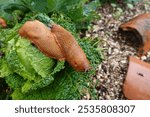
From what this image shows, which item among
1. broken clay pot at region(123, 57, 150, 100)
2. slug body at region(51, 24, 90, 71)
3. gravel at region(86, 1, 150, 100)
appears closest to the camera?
slug body at region(51, 24, 90, 71)

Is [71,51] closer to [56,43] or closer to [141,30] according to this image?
[56,43]

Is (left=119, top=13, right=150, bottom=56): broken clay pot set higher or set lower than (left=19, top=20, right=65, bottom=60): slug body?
lower

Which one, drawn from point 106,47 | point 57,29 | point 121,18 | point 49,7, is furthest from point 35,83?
point 121,18

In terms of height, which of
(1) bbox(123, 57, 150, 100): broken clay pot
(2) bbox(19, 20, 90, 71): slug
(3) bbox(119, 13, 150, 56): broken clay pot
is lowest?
(1) bbox(123, 57, 150, 100): broken clay pot

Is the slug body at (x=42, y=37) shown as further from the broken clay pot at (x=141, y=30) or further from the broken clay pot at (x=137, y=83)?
the broken clay pot at (x=141, y=30)

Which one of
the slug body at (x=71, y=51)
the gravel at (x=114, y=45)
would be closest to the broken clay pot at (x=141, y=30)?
the gravel at (x=114, y=45)

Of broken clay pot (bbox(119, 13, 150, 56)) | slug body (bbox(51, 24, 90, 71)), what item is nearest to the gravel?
broken clay pot (bbox(119, 13, 150, 56))

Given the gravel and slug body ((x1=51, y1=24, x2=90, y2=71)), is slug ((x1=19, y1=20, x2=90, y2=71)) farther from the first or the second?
the gravel
